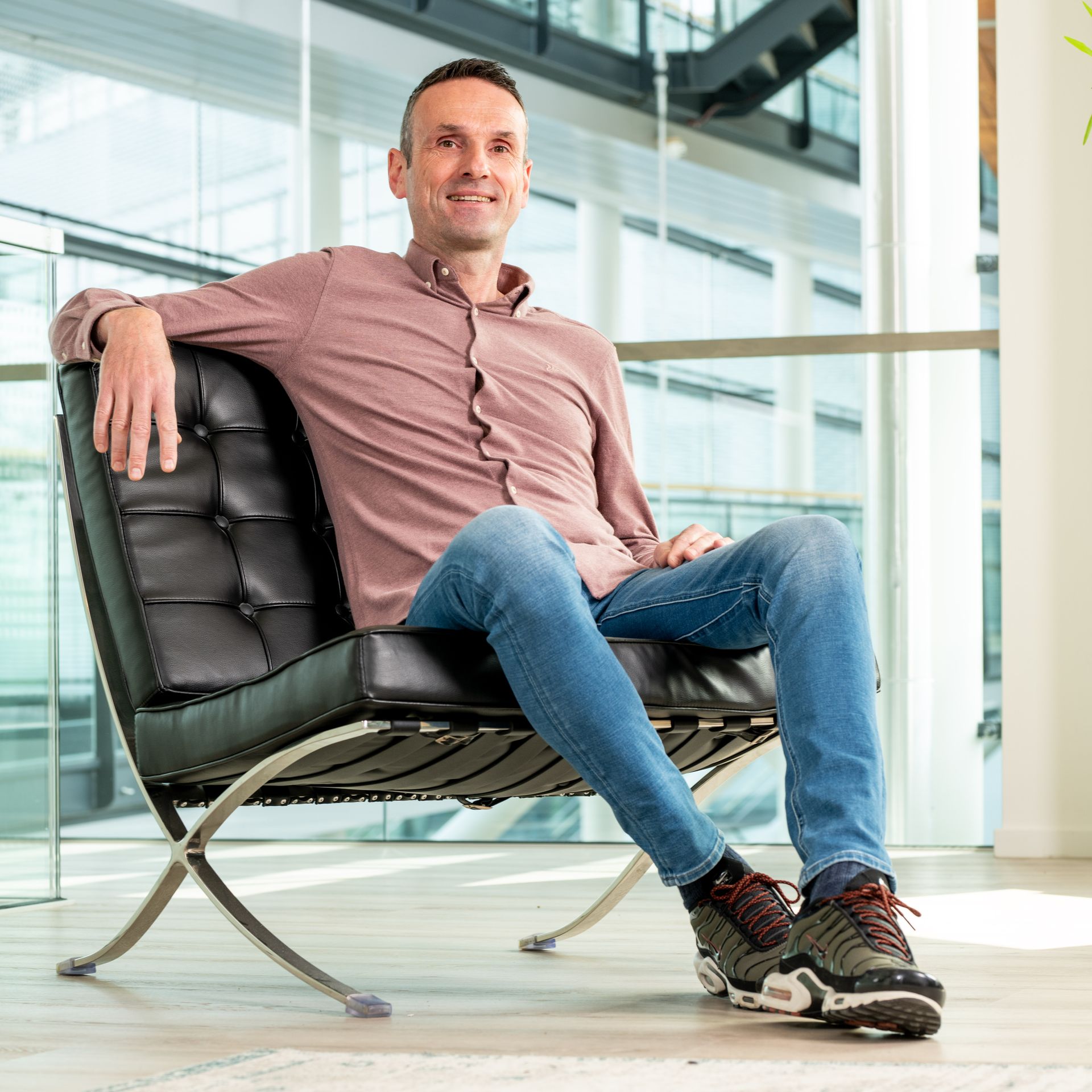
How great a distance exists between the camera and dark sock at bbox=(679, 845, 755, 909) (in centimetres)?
161

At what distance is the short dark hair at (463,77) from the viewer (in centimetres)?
224

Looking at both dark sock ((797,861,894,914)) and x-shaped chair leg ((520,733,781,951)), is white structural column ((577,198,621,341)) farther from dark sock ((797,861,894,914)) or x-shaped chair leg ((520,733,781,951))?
dark sock ((797,861,894,914))

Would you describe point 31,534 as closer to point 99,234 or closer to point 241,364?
point 241,364

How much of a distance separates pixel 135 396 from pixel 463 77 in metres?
0.76

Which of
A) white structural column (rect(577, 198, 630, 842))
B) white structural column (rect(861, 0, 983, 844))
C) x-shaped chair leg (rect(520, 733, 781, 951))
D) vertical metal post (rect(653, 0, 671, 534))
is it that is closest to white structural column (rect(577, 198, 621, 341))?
white structural column (rect(577, 198, 630, 842))

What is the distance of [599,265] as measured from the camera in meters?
4.36

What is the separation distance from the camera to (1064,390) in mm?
3719

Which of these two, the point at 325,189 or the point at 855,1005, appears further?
the point at 325,189

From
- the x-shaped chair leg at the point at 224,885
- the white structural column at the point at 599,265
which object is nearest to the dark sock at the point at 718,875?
the x-shaped chair leg at the point at 224,885

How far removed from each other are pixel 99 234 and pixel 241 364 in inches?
100

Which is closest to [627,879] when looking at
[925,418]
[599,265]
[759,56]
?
[925,418]

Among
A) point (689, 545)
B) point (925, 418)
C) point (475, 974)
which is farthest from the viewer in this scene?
point (925, 418)

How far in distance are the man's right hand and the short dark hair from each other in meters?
0.57

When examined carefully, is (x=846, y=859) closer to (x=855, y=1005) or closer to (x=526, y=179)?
(x=855, y=1005)
